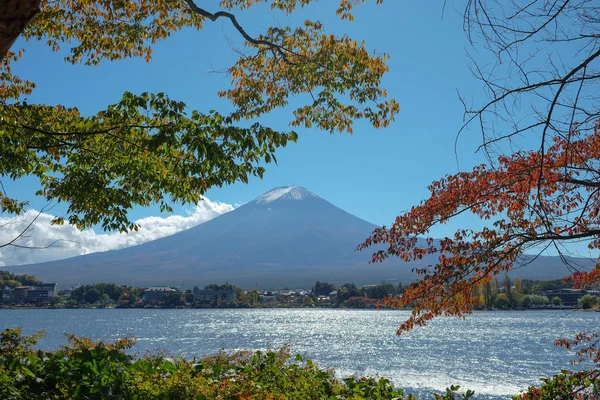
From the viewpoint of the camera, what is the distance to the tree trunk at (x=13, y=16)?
10.4ft

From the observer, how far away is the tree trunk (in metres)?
3.18

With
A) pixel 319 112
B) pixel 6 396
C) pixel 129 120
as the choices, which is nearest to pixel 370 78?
pixel 319 112

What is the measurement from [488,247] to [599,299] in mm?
1954

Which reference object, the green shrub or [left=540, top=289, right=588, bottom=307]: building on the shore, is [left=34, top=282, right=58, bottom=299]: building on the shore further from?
the green shrub

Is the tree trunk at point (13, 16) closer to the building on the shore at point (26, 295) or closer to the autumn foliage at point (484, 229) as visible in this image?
the autumn foliage at point (484, 229)

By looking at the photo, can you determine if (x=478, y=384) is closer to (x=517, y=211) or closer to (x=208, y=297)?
(x=517, y=211)

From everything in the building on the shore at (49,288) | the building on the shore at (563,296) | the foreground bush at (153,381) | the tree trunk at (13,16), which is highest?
the tree trunk at (13,16)

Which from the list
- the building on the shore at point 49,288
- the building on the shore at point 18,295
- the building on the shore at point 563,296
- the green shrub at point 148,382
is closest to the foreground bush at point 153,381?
the green shrub at point 148,382

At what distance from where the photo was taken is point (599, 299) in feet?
22.7

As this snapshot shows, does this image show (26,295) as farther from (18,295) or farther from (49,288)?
(49,288)

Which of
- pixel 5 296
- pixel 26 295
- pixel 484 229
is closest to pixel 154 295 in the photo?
pixel 26 295

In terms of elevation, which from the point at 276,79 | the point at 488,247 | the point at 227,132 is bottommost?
the point at 488,247

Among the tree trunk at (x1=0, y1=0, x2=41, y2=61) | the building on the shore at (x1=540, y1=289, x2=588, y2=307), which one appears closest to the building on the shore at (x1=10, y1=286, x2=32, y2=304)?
the building on the shore at (x1=540, y1=289, x2=588, y2=307)

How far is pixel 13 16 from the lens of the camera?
3.23 metres
